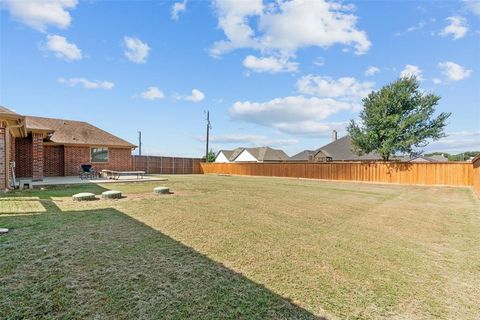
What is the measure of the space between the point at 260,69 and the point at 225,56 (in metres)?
3.30

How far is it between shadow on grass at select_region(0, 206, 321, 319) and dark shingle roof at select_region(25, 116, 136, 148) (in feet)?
53.6

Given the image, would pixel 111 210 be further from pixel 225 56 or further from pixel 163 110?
pixel 163 110

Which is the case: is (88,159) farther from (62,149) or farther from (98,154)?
(62,149)

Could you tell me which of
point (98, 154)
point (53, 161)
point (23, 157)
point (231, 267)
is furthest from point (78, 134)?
point (231, 267)

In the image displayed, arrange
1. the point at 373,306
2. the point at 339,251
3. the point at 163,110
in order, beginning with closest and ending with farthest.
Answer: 1. the point at 373,306
2. the point at 339,251
3. the point at 163,110

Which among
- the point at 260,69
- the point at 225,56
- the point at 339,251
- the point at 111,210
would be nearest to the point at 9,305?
the point at 339,251

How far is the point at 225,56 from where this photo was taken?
19.4m

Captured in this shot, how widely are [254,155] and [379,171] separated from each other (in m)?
30.1

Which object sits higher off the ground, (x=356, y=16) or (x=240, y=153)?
(x=356, y=16)

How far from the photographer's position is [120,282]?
2.87m

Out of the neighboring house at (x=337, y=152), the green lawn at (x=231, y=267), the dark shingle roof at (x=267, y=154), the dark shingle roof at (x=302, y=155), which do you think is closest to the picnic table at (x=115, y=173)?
the green lawn at (x=231, y=267)

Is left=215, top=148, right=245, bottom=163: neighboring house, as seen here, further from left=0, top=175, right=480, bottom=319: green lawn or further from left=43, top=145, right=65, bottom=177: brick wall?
left=0, top=175, right=480, bottom=319: green lawn

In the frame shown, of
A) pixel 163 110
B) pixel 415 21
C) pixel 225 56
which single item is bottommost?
pixel 163 110

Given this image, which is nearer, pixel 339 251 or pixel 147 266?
Result: pixel 147 266
